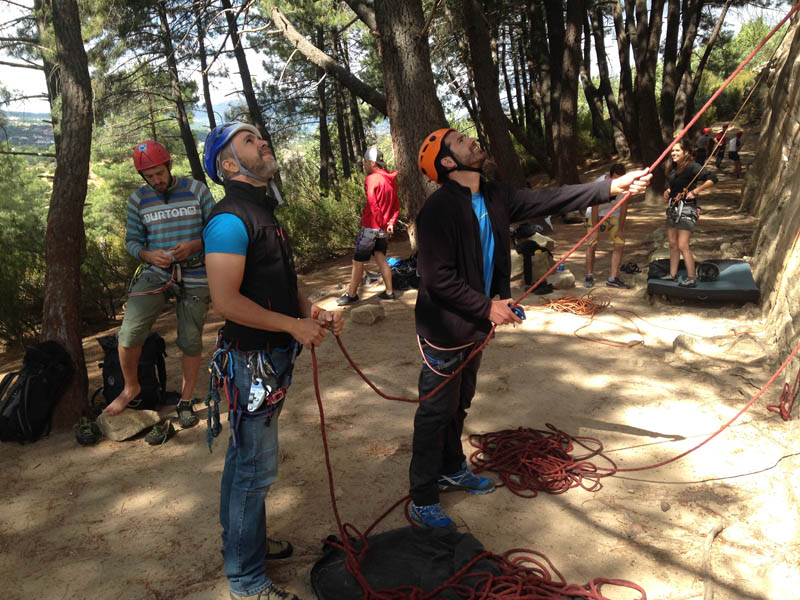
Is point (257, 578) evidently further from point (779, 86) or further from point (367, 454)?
point (779, 86)

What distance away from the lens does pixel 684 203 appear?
5.70 metres

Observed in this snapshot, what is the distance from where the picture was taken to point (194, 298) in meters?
3.76

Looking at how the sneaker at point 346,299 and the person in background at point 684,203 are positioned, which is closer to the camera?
the person in background at point 684,203

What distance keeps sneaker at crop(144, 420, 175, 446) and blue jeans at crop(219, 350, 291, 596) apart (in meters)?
1.84

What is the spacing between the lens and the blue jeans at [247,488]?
2.11 meters

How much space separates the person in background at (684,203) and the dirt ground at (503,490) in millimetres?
970

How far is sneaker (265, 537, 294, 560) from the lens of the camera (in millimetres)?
2545

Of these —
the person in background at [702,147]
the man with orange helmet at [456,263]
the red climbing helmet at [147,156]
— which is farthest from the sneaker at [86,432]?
the person in background at [702,147]

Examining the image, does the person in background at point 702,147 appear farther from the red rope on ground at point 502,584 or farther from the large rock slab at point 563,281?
the red rope on ground at point 502,584

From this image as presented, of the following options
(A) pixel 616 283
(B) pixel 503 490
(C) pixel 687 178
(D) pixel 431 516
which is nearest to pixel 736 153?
(A) pixel 616 283

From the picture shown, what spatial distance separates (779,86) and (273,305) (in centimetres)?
908

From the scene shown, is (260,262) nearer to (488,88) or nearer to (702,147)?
(488,88)

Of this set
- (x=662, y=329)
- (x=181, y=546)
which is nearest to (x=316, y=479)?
(x=181, y=546)

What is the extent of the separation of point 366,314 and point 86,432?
3019 millimetres
